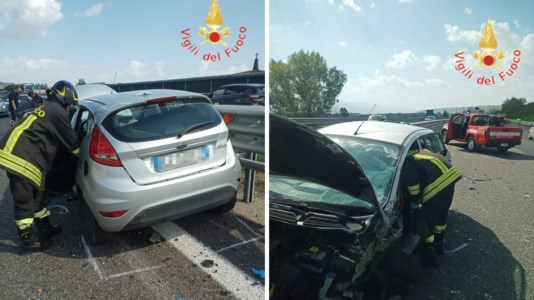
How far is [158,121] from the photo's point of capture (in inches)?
105

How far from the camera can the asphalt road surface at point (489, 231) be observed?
0.85 meters

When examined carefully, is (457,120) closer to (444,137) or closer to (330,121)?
(444,137)

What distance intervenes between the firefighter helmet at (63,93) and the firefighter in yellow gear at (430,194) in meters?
2.65

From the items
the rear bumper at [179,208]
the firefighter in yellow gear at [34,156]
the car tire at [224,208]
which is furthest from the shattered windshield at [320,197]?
the firefighter in yellow gear at [34,156]

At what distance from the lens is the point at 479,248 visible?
3.42ft

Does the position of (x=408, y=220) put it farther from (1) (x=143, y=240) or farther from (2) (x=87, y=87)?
(2) (x=87, y=87)

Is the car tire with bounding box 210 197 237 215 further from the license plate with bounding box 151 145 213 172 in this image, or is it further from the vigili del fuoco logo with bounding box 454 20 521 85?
the vigili del fuoco logo with bounding box 454 20 521 85

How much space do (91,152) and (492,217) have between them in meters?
2.41

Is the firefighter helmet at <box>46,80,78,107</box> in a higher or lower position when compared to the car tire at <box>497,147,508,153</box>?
higher

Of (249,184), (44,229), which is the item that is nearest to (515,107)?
(249,184)

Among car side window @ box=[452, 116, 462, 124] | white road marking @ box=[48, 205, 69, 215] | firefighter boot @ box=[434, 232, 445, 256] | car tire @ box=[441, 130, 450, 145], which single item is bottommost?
white road marking @ box=[48, 205, 69, 215]

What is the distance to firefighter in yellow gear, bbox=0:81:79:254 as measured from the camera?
8.84ft

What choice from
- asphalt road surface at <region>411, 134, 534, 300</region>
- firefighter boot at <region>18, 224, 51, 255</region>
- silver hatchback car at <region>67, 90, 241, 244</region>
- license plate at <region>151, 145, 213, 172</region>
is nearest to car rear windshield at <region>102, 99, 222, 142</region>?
silver hatchback car at <region>67, 90, 241, 244</region>

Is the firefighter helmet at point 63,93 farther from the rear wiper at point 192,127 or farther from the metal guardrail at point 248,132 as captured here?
the metal guardrail at point 248,132
